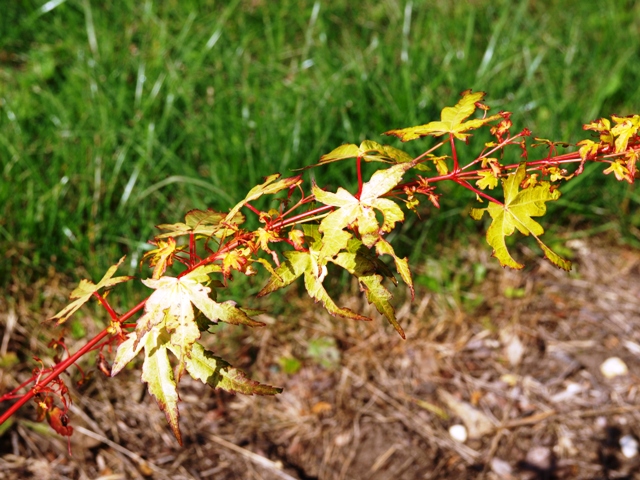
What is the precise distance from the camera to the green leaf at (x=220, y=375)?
3.05 ft

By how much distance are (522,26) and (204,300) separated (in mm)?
2850

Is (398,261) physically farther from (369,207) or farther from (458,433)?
(458,433)

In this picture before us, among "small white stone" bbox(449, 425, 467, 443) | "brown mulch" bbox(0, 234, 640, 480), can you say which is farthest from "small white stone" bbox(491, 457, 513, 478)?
"small white stone" bbox(449, 425, 467, 443)

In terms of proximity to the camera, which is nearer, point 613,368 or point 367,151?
point 367,151

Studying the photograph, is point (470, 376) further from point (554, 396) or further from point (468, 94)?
point (468, 94)

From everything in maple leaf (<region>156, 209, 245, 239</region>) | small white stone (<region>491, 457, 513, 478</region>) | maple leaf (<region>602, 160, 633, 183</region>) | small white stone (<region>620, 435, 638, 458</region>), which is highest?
maple leaf (<region>156, 209, 245, 239</region>)

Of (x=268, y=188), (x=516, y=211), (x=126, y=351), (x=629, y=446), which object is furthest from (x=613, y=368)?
(x=126, y=351)

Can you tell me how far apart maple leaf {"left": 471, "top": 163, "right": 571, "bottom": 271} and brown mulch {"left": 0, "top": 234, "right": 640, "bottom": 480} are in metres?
1.32

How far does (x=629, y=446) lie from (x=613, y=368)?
297mm

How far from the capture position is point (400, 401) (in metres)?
2.19

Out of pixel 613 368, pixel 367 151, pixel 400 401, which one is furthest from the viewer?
pixel 613 368

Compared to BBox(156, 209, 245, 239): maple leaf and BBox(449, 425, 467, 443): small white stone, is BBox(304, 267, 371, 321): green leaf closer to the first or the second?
BBox(156, 209, 245, 239): maple leaf

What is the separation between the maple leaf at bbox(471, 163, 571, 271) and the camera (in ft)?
2.98

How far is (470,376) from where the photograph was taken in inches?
89.9
